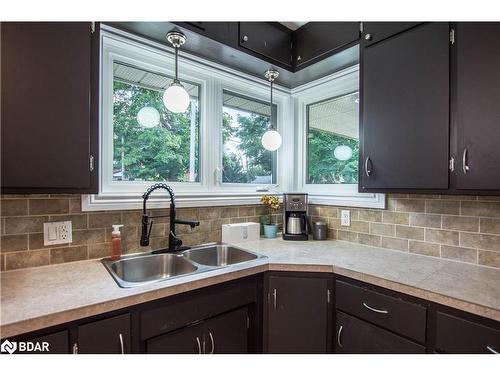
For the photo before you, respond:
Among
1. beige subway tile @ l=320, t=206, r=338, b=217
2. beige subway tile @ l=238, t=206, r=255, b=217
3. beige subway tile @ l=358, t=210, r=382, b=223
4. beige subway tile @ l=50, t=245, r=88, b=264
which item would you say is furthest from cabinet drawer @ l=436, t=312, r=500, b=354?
beige subway tile @ l=50, t=245, r=88, b=264

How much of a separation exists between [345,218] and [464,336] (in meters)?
1.06

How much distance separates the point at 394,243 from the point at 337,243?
14.6 inches

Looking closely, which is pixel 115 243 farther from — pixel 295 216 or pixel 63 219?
pixel 295 216

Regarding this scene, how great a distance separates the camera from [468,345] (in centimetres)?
99

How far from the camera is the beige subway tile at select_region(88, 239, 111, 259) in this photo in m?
1.43

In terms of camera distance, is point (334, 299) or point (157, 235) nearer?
point (334, 299)

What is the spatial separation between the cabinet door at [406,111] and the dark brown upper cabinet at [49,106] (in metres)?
1.45

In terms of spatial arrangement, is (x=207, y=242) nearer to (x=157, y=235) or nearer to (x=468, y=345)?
(x=157, y=235)

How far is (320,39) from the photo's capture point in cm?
181

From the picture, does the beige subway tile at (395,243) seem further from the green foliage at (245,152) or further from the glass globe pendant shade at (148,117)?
the glass globe pendant shade at (148,117)

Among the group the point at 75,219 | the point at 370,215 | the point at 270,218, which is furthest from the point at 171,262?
the point at 370,215
